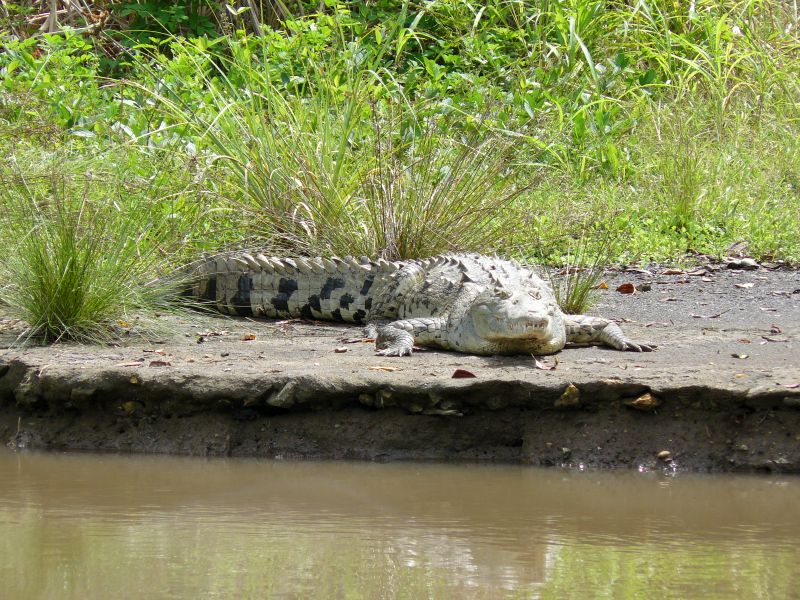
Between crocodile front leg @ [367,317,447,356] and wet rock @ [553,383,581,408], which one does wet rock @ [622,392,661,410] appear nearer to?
wet rock @ [553,383,581,408]

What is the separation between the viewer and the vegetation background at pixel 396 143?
5457 millimetres

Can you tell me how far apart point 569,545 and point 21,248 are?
3.15 metres

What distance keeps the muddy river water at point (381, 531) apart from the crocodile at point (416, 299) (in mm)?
1024

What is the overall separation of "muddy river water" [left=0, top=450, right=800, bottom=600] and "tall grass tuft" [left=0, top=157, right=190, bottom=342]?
3.58ft

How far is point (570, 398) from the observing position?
12.4ft

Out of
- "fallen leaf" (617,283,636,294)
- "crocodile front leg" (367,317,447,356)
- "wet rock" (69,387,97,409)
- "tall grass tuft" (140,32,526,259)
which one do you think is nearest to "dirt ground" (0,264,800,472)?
"wet rock" (69,387,97,409)

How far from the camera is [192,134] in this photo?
312 inches

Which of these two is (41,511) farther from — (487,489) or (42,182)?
(42,182)

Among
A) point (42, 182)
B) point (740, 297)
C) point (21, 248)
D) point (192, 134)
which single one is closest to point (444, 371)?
point (21, 248)

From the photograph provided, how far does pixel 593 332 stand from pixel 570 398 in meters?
1.37

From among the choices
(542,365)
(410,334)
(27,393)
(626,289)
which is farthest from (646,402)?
(626,289)

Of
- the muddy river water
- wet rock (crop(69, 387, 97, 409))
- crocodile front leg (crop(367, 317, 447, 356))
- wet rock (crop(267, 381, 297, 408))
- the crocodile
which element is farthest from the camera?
crocodile front leg (crop(367, 317, 447, 356))

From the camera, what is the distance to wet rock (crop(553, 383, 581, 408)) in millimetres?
3783

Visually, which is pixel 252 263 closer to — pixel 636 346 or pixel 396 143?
pixel 396 143
